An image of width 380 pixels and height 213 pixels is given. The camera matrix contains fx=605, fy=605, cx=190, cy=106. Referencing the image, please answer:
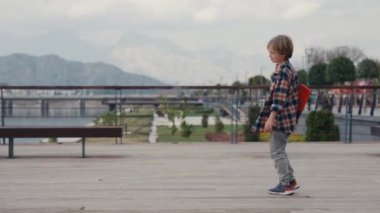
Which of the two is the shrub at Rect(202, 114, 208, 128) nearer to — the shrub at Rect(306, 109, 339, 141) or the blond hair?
the shrub at Rect(306, 109, 339, 141)

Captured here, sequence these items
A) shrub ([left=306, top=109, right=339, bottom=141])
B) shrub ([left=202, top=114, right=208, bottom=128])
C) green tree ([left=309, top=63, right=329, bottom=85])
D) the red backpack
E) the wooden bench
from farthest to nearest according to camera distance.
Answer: green tree ([left=309, top=63, right=329, bottom=85]) < shrub ([left=202, top=114, right=208, bottom=128]) < shrub ([left=306, top=109, right=339, bottom=141]) < the wooden bench < the red backpack

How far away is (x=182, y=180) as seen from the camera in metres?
5.86


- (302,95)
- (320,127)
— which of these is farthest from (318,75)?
(302,95)

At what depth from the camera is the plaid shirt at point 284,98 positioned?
4.80 m

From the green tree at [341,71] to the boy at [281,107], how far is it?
4334 cm

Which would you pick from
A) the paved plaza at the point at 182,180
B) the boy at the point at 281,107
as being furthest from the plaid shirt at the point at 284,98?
the paved plaza at the point at 182,180

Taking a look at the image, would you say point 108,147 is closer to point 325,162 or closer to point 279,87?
point 325,162

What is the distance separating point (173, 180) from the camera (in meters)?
5.86

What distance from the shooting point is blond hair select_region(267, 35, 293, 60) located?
4.80 metres

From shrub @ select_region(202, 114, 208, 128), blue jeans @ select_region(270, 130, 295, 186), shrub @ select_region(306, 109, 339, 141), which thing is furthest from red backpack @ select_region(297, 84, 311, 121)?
shrub @ select_region(202, 114, 208, 128)

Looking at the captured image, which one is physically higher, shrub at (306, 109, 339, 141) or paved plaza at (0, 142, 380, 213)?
shrub at (306, 109, 339, 141)

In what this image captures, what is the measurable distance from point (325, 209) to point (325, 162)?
3.14 metres

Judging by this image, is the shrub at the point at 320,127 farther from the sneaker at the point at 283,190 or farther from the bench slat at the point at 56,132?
the sneaker at the point at 283,190

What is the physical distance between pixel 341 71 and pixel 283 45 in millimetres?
→ 44089
